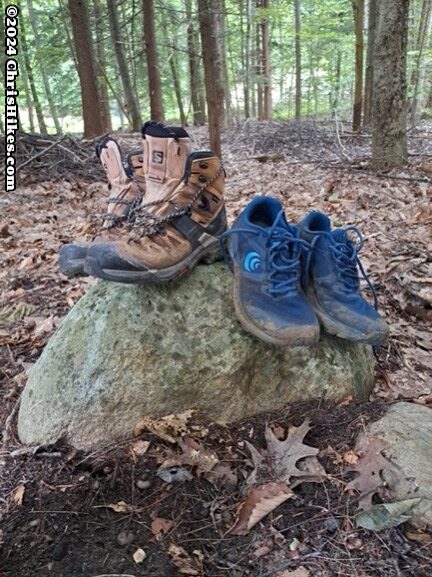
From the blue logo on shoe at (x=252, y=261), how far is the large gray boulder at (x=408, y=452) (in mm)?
820

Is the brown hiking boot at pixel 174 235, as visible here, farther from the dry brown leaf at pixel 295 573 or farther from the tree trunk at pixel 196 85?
the tree trunk at pixel 196 85

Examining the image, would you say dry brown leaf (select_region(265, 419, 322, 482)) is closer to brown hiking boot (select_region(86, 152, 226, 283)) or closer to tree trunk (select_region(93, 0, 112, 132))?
brown hiking boot (select_region(86, 152, 226, 283))

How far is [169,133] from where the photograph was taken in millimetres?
2154

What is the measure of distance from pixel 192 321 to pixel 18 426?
94 cm

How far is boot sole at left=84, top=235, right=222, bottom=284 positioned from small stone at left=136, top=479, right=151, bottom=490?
78 cm

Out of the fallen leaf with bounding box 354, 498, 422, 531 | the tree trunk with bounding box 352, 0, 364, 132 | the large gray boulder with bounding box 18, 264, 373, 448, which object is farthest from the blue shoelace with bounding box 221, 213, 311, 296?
the tree trunk with bounding box 352, 0, 364, 132

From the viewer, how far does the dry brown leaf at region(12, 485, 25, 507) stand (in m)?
1.81

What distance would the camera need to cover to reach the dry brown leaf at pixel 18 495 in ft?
5.92

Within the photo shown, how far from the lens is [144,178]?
2.43 metres

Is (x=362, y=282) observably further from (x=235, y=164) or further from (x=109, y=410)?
(x=235, y=164)


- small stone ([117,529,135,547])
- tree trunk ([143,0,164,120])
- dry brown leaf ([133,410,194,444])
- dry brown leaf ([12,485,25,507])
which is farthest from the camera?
tree trunk ([143,0,164,120])

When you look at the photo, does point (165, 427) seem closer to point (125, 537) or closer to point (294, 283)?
point (125, 537)

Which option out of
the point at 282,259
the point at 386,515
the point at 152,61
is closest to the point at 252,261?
the point at 282,259

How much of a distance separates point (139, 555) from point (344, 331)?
1198mm
